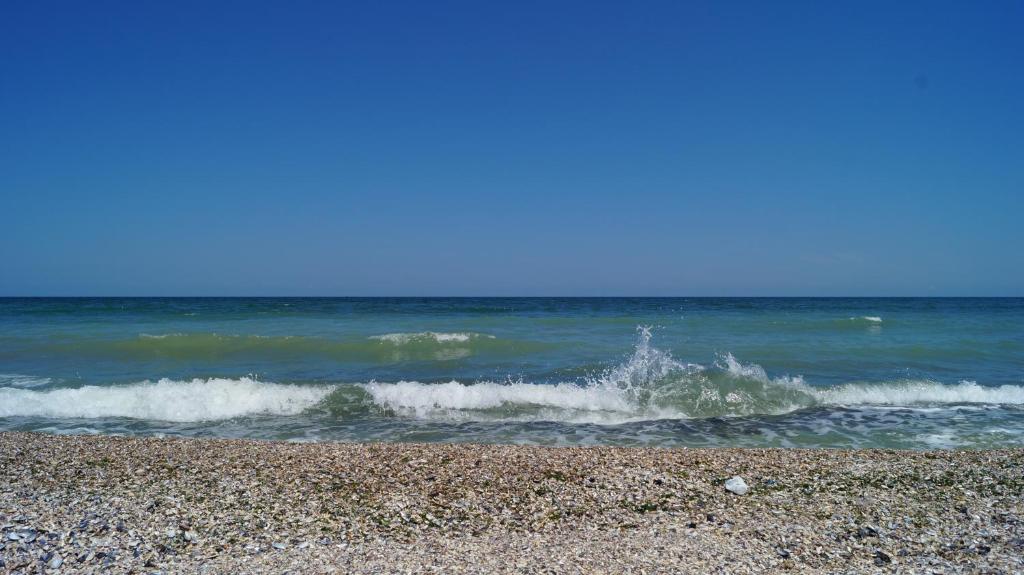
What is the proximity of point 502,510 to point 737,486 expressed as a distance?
251cm

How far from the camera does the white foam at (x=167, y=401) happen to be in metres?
10.9

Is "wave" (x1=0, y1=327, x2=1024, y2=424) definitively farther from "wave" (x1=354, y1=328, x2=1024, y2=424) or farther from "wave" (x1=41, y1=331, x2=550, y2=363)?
"wave" (x1=41, y1=331, x2=550, y2=363)

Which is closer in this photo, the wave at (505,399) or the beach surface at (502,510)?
the beach surface at (502,510)

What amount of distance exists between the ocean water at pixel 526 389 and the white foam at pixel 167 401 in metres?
0.04

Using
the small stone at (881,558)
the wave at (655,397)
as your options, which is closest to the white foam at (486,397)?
the wave at (655,397)

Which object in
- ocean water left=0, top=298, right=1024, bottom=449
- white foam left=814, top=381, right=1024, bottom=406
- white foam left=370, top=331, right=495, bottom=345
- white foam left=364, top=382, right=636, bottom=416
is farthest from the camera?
white foam left=370, top=331, right=495, bottom=345

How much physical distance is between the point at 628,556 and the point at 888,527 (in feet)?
8.25

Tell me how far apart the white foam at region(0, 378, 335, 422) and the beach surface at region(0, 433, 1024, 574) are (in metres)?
3.28

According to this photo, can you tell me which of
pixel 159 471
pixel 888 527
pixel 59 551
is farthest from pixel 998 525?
pixel 159 471

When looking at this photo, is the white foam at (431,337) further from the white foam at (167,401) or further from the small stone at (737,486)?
the small stone at (737,486)

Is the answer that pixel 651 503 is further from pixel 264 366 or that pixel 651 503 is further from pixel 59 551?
pixel 264 366

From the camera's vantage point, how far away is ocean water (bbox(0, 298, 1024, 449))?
32.1 feet

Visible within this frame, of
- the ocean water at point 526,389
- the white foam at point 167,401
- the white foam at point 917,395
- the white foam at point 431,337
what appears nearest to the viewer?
the ocean water at point 526,389

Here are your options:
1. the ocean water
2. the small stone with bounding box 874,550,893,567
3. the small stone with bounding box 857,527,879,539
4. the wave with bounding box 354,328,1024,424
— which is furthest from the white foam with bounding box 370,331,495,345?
the small stone with bounding box 874,550,893,567
